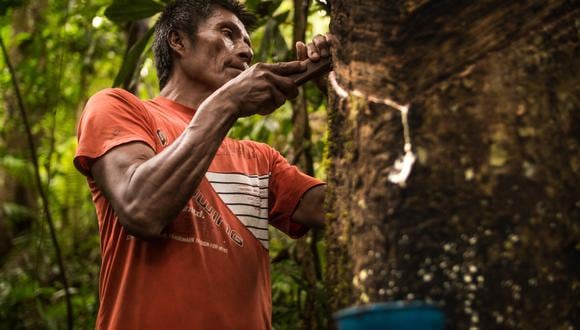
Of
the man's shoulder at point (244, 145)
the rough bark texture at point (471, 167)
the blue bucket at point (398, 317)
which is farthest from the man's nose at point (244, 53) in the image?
the blue bucket at point (398, 317)

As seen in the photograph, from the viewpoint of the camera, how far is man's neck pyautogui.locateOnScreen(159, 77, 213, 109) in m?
2.37

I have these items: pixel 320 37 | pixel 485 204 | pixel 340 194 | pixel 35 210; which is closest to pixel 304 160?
pixel 320 37

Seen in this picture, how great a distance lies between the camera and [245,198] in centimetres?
212

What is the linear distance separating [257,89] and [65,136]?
4.50 metres

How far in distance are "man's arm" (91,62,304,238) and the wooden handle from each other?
18 mm

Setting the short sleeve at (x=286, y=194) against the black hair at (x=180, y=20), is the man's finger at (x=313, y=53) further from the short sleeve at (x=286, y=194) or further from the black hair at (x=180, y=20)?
the black hair at (x=180, y=20)

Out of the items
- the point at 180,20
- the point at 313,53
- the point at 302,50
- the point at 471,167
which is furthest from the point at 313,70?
the point at 180,20

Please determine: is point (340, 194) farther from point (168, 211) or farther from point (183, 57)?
point (183, 57)

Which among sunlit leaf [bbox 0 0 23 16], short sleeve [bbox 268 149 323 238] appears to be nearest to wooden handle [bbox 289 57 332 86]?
short sleeve [bbox 268 149 323 238]

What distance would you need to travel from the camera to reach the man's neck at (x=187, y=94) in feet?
7.79

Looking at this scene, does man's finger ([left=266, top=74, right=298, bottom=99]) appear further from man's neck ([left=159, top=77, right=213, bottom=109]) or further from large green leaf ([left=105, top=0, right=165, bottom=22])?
large green leaf ([left=105, top=0, right=165, bottom=22])

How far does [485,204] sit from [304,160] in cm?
212

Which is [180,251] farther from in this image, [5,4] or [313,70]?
[5,4]

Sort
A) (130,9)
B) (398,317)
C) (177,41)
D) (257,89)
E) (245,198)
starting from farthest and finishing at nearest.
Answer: (130,9) → (177,41) → (245,198) → (257,89) → (398,317)
